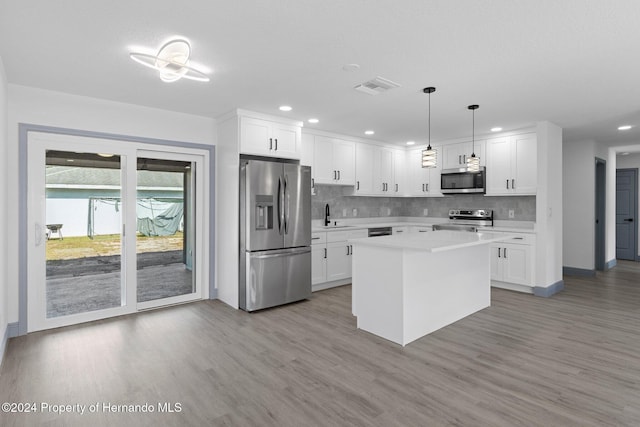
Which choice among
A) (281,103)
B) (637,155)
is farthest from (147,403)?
→ (637,155)

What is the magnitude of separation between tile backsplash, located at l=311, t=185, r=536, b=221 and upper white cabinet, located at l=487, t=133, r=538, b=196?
49 centimetres

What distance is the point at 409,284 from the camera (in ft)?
10.6

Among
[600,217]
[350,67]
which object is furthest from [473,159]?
[600,217]

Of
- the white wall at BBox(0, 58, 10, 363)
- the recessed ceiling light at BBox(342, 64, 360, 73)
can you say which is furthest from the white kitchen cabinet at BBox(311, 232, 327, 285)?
the white wall at BBox(0, 58, 10, 363)

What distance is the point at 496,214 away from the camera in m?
6.05

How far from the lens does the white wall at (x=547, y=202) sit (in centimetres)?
500

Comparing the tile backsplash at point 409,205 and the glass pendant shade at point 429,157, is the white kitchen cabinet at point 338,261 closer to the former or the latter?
the tile backsplash at point 409,205

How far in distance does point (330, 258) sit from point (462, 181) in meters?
2.68

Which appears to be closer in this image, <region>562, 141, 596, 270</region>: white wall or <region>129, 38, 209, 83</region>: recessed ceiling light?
<region>129, 38, 209, 83</region>: recessed ceiling light

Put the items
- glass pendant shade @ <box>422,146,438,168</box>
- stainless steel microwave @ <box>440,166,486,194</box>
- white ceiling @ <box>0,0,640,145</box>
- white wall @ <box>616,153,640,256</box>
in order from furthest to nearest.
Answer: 1. white wall @ <box>616,153,640,256</box>
2. stainless steel microwave @ <box>440,166,486,194</box>
3. glass pendant shade @ <box>422,146,438,168</box>
4. white ceiling @ <box>0,0,640,145</box>

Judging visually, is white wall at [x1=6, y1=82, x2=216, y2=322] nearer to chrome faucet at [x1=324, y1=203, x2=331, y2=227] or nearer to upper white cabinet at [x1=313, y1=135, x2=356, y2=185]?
upper white cabinet at [x1=313, y1=135, x2=356, y2=185]

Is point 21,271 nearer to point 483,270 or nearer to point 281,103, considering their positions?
point 281,103

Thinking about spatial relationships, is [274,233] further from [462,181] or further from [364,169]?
[462,181]

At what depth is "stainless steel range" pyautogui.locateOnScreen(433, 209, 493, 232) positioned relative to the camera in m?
5.89
